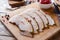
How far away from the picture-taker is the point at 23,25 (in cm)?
106

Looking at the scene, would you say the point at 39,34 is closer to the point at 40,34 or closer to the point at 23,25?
the point at 40,34

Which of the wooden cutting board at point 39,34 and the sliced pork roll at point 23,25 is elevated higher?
the sliced pork roll at point 23,25

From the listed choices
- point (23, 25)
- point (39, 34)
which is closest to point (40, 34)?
point (39, 34)

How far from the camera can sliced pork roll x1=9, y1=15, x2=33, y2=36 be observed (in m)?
1.04

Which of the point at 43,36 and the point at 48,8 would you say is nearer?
the point at 43,36

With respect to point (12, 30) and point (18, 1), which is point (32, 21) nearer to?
point (12, 30)

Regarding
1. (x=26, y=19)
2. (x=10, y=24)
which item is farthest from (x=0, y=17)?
(x=26, y=19)

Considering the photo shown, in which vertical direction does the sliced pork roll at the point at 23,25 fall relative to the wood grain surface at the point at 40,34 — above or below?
above

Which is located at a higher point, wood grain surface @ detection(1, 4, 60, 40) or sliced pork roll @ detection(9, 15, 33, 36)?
sliced pork roll @ detection(9, 15, 33, 36)

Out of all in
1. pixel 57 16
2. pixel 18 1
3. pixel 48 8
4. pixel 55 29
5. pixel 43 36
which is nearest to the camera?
pixel 43 36

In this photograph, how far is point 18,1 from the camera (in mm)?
2367

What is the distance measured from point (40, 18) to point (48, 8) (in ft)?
1.23

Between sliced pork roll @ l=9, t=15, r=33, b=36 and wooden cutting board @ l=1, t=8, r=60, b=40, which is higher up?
sliced pork roll @ l=9, t=15, r=33, b=36

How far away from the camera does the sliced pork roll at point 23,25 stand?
1035 millimetres
